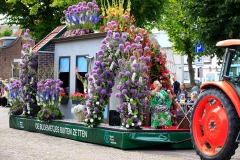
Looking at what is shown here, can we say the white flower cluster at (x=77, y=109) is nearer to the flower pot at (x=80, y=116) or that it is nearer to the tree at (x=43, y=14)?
the flower pot at (x=80, y=116)

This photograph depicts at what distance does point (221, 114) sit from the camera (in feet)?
27.7

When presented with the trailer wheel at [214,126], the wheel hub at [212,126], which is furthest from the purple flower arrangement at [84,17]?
the wheel hub at [212,126]

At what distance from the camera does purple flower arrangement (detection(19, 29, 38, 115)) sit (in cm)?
1669

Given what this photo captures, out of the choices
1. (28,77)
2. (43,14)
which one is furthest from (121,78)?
(43,14)

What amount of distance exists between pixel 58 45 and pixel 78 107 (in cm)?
251

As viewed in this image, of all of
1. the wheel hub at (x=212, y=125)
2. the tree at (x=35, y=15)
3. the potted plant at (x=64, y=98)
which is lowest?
the wheel hub at (x=212, y=125)

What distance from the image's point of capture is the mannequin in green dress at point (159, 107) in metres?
12.6

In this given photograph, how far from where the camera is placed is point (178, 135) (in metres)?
12.3

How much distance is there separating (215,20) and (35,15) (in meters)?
14.9

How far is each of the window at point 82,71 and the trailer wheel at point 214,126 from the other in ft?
19.9

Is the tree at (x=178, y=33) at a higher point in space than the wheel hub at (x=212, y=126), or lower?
higher

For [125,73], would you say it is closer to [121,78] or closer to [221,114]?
[121,78]

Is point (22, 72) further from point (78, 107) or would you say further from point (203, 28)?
point (203, 28)

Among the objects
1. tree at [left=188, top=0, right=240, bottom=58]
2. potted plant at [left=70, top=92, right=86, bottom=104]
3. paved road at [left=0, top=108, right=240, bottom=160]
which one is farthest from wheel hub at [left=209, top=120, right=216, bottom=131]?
tree at [left=188, top=0, right=240, bottom=58]
